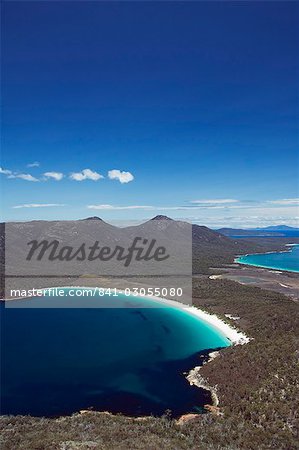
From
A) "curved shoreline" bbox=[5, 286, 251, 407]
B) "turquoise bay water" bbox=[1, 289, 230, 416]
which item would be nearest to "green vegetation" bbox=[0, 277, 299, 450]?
"curved shoreline" bbox=[5, 286, 251, 407]

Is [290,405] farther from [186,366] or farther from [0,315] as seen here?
[0,315]

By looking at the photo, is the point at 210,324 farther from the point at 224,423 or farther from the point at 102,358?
the point at 224,423

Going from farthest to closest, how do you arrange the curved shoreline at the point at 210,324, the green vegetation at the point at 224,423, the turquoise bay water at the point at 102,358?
the curved shoreline at the point at 210,324
the turquoise bay water at the point at 102,358
the green vegetation at the point at 224,423

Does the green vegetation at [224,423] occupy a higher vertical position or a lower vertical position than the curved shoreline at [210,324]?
higher

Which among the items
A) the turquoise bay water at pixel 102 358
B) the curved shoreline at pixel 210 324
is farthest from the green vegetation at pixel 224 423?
the turquoise bay water at pixel 102 358

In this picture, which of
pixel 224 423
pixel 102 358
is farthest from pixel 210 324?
pixel 224 423

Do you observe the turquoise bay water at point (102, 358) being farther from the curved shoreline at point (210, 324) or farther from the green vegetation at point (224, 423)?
the green vegetation at point (224, 423)

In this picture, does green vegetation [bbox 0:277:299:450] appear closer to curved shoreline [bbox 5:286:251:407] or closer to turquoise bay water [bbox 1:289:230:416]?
curved shoreline [bbox 5:286:251:407]

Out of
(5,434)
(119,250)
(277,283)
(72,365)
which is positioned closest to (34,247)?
(119,250)

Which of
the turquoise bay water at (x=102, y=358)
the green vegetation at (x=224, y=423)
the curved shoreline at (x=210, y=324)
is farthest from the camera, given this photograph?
the curved shoreline at (x=210, y=324)
